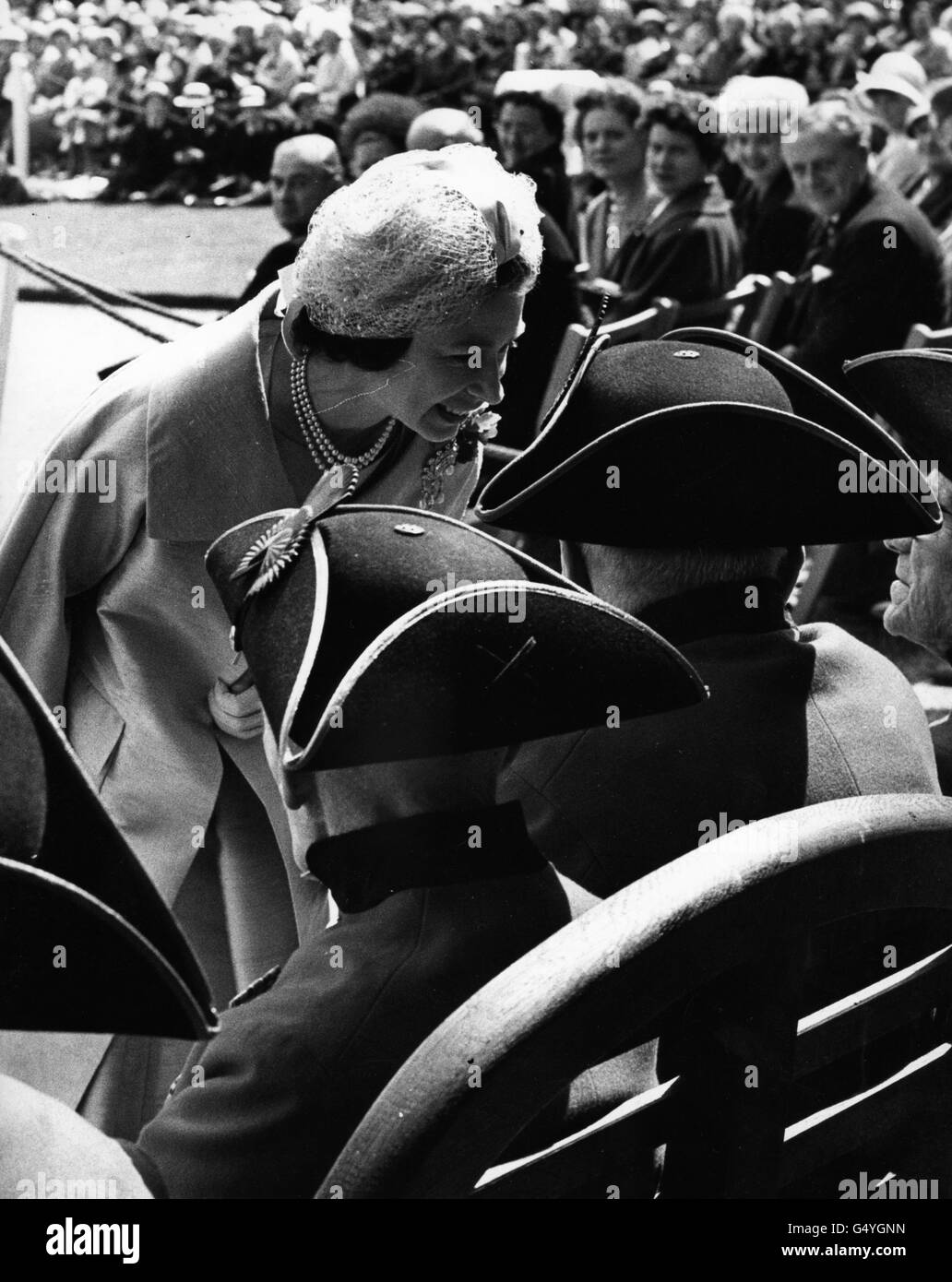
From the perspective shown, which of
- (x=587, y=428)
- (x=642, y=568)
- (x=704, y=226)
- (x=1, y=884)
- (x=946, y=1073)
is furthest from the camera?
(x=704, y=226)

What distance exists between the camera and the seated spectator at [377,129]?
688 cm

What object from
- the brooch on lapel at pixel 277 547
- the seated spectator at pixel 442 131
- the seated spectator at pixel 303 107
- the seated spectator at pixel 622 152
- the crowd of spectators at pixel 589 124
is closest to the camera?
the brooch on lapel at pixel 277 547

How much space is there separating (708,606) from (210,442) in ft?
2.61

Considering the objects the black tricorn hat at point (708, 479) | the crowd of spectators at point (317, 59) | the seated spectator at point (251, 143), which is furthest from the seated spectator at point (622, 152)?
the seated spectator at point (251, 143)

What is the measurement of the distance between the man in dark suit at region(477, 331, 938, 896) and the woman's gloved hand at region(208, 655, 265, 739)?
486 millimetres

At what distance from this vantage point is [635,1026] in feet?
5.01

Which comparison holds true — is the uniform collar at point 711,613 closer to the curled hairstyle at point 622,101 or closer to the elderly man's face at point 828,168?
the elderly man's face at point 828,168

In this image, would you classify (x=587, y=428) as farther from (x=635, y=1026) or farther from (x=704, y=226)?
(x=704, y=226)

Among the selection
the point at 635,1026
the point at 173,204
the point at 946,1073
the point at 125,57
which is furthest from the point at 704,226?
the point at 125,57

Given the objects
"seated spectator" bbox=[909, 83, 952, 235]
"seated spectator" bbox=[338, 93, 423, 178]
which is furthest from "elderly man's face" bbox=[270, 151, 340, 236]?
"seated spectator" bbox=[909, 83, 952, 235]

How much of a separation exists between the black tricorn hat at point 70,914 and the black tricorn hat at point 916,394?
1.44 m

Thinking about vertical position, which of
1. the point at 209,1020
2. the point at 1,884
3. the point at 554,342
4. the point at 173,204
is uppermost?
the point at 1,884

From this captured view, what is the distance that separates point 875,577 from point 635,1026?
4.60m

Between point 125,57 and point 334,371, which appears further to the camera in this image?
point 125,57
